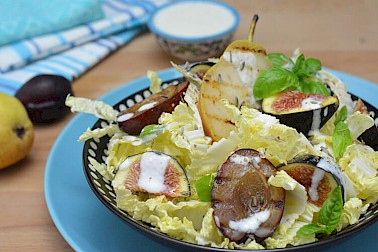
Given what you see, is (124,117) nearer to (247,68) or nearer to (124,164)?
(124,164)

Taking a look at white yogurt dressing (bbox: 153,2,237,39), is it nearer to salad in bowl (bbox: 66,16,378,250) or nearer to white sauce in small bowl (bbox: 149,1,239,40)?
white sauce in small bowl (bbox: 149,1,239,40)

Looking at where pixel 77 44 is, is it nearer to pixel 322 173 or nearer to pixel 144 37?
pixel 144 37

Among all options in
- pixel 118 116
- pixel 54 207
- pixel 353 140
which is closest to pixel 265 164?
pixel 353 140

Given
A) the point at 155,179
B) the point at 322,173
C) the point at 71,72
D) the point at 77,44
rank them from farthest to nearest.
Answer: the point at 77,44
the point at 71,72
the point at 155,179
the point at 322,173

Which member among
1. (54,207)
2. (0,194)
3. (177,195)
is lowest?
(0,194)

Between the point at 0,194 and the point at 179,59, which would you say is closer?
the point at 0,194
